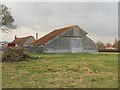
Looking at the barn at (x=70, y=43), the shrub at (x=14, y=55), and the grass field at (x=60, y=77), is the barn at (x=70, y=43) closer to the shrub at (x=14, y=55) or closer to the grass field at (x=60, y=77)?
the shrub at (x=14, y=55)

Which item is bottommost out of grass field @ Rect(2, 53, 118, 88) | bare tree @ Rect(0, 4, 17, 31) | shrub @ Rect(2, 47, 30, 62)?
grass field @ Rect(2, 53, 118, 88)

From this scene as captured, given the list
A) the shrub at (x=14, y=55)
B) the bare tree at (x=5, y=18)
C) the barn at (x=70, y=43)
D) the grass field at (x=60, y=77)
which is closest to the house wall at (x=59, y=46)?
the barn at (x=70, y=43)

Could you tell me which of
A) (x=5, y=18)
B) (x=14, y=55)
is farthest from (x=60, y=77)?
(x=5, y=18)

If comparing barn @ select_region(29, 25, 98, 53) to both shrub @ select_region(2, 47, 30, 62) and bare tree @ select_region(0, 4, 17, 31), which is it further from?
shrub @ select_region(2, 47, 30, 62)

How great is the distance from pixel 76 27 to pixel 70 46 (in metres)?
4.08

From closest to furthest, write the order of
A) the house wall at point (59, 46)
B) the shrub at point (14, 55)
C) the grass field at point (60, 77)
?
the grass field at point (60, 77) < the shrub at point (14, 55) < the house wall at point (59, 46)

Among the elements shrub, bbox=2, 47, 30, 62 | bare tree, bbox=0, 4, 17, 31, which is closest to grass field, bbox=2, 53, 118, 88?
shrub, bbox=2, 47, 30, 62

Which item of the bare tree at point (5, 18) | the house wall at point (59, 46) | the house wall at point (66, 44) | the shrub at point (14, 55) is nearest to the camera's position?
the shrub at point (14, 55)

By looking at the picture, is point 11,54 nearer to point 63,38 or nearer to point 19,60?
point 19,60

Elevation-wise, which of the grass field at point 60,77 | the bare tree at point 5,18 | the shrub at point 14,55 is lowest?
the grass field at point 60,77

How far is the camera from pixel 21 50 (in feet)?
67.4

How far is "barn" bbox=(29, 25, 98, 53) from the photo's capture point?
4459cm

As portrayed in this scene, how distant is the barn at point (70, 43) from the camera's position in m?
44.6

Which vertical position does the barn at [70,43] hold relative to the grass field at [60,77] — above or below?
above
